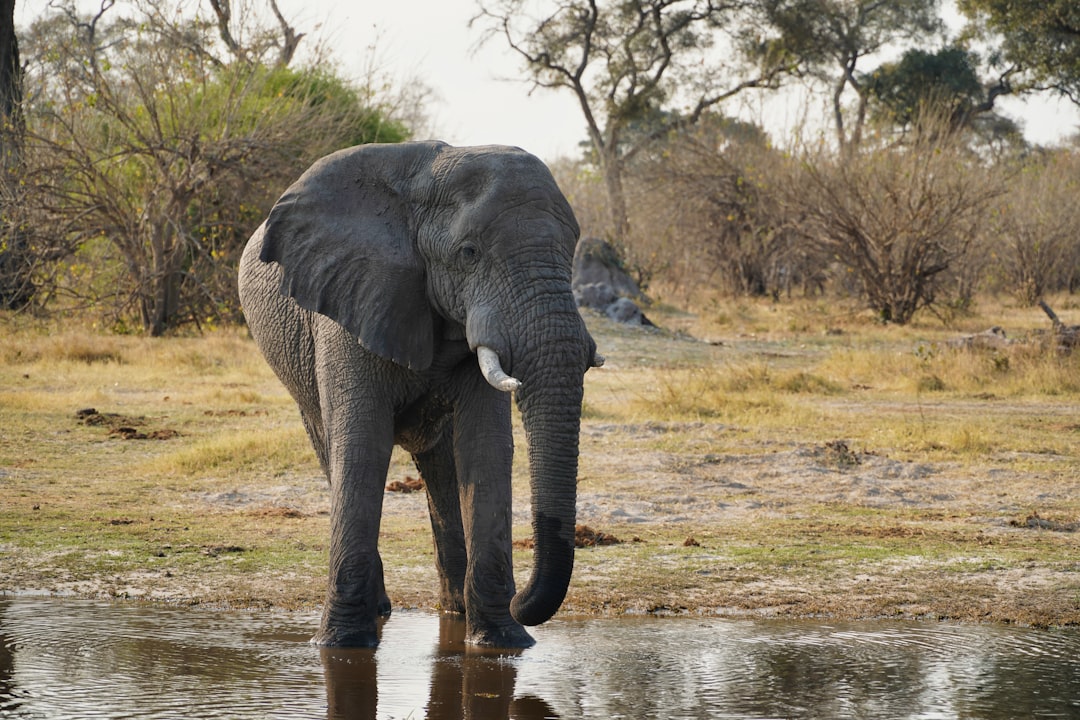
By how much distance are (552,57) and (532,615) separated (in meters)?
34.6

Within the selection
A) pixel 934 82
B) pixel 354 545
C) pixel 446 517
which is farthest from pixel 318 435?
pixel 934 82

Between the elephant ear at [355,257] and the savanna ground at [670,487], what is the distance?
185 centimetres

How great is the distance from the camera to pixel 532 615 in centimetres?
499

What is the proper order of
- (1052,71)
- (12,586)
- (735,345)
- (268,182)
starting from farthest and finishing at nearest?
(1052,71)
(735,345)
(268,182)
(12,586)

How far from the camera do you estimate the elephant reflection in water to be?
489cm

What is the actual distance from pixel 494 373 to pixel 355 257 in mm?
950

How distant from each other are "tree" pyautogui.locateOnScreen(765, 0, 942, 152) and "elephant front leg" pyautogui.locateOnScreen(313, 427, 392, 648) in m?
34.4

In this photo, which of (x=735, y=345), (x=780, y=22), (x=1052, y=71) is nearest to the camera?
(x=735, y=345)

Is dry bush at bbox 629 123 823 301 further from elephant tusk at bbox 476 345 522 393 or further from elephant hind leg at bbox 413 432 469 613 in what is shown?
elephant tusk at bbox 476 345 522 393

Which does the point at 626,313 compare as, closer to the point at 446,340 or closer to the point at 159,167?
the point at 159,167

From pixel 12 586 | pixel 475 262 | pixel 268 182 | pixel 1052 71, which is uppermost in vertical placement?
pixel 1052 71

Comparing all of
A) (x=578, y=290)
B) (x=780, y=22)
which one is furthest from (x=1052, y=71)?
(x=578, y=290)

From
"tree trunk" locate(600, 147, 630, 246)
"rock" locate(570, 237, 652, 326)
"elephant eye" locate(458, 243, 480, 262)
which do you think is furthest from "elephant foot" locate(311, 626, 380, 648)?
"tree trunk" locate(600, 147, 630, 246)

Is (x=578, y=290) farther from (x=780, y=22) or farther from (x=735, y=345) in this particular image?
(x=780, y=22)
